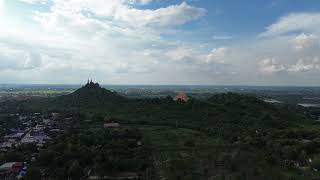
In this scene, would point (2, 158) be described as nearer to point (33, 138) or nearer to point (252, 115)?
point (33, 138)

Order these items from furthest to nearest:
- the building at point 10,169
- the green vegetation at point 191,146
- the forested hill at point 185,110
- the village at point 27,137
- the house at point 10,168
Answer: the forested hill at point 185,110
the village at point 27,137
the house at point 10,168
the building at point 10,169
the green vegetation at point 191,146

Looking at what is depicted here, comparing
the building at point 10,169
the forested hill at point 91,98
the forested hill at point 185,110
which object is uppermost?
the forested hill at point 91,98

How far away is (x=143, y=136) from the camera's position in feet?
160

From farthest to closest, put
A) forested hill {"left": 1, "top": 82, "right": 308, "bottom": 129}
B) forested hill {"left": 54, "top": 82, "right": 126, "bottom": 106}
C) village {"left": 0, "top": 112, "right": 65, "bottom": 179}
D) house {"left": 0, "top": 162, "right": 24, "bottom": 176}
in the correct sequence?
1. forested hill {"left": 54, "top": 82, "right": 126, "bottom": 106}
2. forested hill {"left": 1, "top": 82, "right": 308, "bottom": 129}
3. village {"left": 0, "top": 112, "right": 65, "bottom": 179}
4. house {"left": 0, "top": 162, "right": 24, "bottom": 176}

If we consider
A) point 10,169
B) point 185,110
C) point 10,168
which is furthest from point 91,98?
point 10,169

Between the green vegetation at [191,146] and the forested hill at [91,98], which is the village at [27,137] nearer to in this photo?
the green vegetation at [191,146]

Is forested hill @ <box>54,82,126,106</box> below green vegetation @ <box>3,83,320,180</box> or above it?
above

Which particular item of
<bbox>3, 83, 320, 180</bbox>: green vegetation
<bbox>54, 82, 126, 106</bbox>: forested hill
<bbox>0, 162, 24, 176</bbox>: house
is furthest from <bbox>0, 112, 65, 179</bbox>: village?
<bbox>54, 82, 126, 106</bbox>: forested hill

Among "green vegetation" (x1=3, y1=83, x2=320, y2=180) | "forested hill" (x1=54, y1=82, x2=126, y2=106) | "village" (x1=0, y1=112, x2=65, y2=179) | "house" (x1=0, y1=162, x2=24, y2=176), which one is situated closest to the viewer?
"green vegetation" (x1=3, y1=83, x2=320, y2=180)

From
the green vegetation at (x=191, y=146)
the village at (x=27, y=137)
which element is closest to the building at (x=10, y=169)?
the village at (x=27, y=137)

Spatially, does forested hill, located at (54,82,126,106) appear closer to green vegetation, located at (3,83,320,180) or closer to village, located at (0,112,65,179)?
green vegetation, located at (3,83,320,180)

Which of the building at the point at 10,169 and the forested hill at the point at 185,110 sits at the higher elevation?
the forested hill at the point at 185,110

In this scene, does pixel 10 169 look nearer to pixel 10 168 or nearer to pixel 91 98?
pixel 10 168

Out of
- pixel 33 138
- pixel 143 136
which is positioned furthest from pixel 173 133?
pixel 33 138
